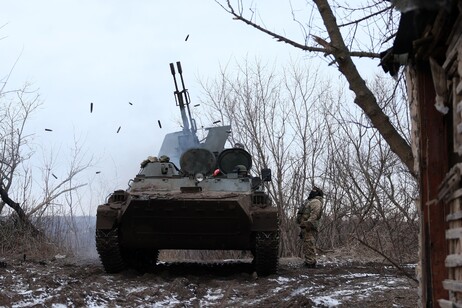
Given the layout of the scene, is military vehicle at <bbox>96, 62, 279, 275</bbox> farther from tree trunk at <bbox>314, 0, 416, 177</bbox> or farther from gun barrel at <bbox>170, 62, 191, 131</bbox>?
tree trunk at <bbox>314, 0, 416, 177</bbox>

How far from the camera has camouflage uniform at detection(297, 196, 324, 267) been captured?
12016 millimetres

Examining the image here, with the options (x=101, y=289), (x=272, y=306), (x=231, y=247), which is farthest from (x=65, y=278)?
(x=272, y=306)

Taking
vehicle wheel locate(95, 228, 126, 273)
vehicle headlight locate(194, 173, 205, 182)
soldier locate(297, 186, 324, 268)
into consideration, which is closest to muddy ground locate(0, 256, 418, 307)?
vehicle wheel locate(95, 228, 126, 273)

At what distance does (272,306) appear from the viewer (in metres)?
7.12

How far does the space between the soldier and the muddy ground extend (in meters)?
1.13

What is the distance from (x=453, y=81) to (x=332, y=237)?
14172 millimetres

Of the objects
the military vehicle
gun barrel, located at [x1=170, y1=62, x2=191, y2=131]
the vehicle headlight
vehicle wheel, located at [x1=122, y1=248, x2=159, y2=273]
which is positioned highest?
gun barrel, located at [x1=170, y1=62, x2=191, y2=131]

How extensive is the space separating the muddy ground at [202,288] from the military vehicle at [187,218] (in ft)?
1.41

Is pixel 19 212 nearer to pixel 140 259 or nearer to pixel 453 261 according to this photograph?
pixel 140 259

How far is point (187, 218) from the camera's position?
9.52 metres

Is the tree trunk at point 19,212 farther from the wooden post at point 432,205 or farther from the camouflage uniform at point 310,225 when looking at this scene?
the wooden post at point 432,205

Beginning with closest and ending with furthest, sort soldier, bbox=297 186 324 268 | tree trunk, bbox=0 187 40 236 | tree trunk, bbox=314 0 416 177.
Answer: tree trunk, bbox=314 0 416 177 < soldier, bbox=297 186 324 268 < tree trunk, bbox=0 187 40 236

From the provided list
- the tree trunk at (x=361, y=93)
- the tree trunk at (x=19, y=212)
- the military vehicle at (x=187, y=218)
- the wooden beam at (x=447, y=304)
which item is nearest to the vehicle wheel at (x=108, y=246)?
the military vehicle at (x=187, y=218)

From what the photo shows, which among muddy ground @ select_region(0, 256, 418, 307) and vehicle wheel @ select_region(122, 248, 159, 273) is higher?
vehicle wheel @ select_region(122, 248, 159, 273)
